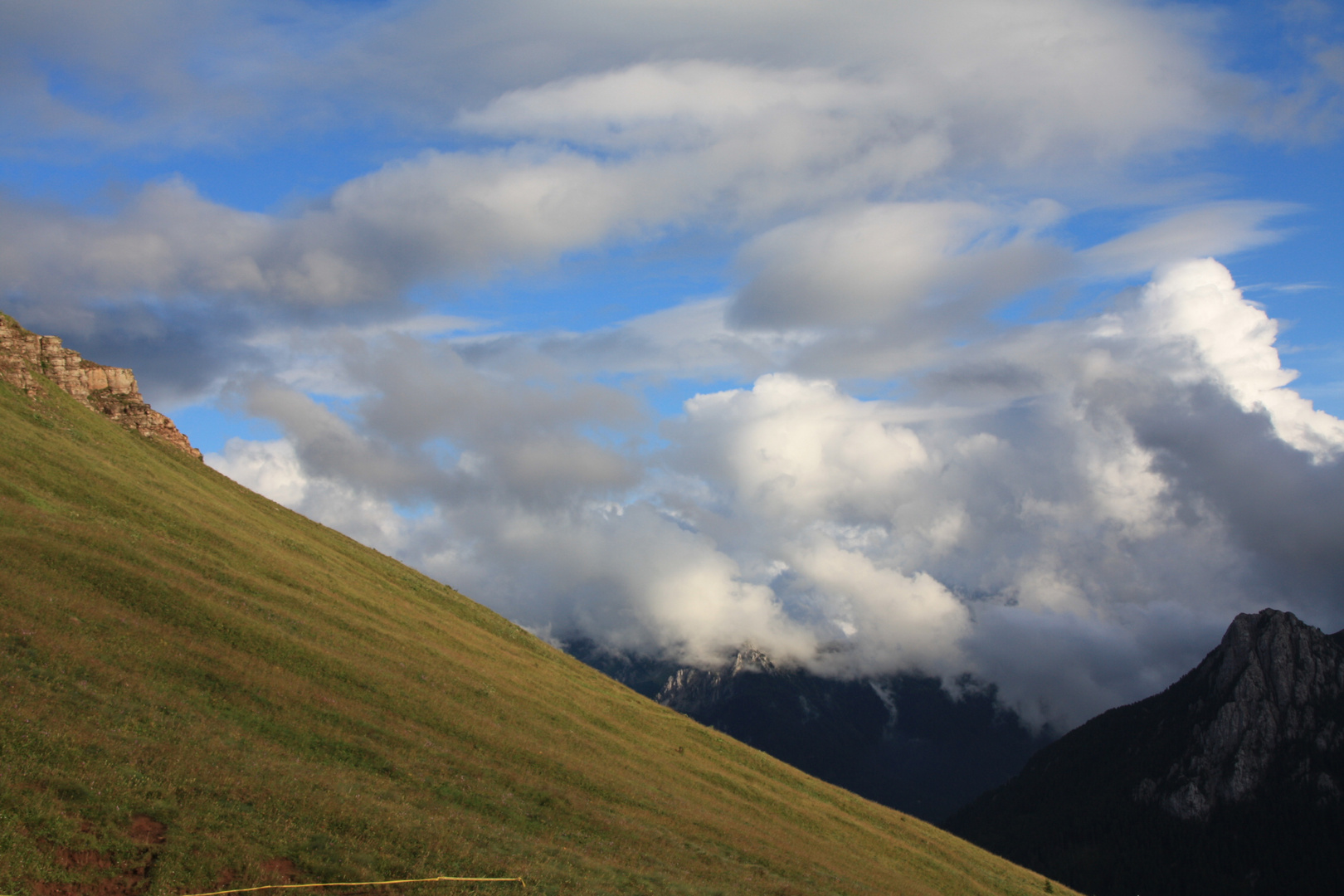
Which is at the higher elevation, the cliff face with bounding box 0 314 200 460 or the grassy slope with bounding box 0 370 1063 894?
the cliff face with bounding box 0 314 200 460

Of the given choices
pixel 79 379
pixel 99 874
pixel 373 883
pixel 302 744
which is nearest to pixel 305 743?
pixel 302 744

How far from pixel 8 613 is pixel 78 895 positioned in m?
25.5

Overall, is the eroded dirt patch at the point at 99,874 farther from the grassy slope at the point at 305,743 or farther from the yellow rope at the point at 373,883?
the yellow rope at the point at 373,883

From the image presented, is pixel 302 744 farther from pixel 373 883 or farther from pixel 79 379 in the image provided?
pixel 79 379

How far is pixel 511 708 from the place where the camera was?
6147 centimetres

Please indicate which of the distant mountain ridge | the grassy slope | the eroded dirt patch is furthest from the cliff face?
the eroded dirt patch

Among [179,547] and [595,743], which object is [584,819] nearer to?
[595,743]

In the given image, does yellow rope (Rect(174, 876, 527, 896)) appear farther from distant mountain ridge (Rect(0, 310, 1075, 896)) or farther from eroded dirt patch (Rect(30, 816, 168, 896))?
eroded dirt patch (Rect(30, 816, 168, 896))

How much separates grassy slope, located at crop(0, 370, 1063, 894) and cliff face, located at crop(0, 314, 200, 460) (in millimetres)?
8318

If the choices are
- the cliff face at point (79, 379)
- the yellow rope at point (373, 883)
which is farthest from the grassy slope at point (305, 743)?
the cliff face at point (79, 379)

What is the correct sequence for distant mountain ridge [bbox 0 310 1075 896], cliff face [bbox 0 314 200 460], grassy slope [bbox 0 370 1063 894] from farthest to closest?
cliff face [bbox 0 314 200 460]
grassy slope [bbox 0 370 1063 894]
distant mountain ridge [bbox 0 310 1075 896]

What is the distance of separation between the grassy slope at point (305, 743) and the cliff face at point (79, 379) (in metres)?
8.32

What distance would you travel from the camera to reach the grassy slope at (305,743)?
2519 cm

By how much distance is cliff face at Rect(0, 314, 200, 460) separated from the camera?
316ft
